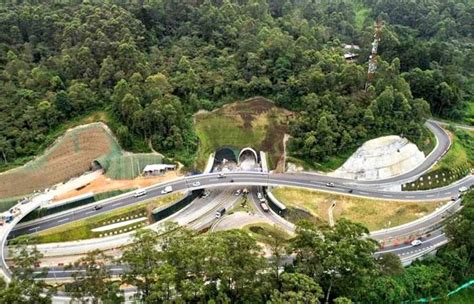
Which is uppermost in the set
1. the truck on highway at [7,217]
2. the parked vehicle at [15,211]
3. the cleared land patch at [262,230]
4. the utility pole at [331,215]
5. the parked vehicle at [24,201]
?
the parked vehicle at [24,201]

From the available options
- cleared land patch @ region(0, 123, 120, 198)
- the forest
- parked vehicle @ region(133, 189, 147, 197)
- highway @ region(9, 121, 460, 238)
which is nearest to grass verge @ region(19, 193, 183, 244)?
highway @ region(9, 121, 460, 238)

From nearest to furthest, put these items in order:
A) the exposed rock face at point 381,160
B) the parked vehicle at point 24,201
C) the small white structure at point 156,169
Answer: the parked vehicle at point 24,201
the small white structure at point 156,169
the exposed rock face at point 381,160

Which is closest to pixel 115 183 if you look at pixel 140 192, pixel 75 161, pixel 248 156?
pixel 140 192

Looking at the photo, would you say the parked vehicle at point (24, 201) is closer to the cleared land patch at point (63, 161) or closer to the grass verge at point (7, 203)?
the grass verge at point (7, 203)

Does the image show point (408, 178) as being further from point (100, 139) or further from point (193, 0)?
point (193, 0)

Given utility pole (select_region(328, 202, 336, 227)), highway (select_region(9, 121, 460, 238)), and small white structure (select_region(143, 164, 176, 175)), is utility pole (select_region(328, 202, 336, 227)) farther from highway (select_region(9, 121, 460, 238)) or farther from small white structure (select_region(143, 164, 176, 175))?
small white structure (select_region(143, 164, 176, 175))

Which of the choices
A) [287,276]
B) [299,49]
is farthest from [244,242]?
[299,49]

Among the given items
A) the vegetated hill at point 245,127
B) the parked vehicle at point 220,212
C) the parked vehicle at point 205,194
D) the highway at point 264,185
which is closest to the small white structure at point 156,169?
the highway at point 264,185
